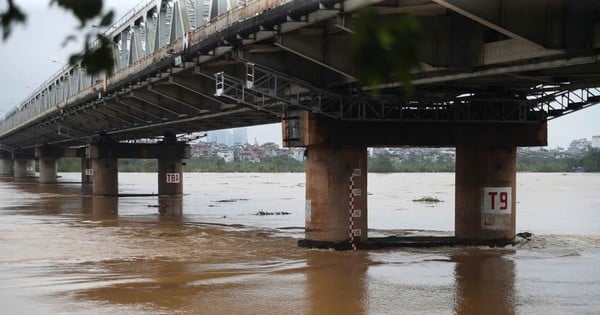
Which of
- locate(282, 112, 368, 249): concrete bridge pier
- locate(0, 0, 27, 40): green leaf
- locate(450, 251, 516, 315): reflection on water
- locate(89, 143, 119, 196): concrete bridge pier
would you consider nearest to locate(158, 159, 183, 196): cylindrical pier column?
locate(89, 143, 119, 196): concrete bridge pier

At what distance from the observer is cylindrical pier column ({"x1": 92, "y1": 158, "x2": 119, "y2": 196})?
221ft

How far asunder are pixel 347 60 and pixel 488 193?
8085mm

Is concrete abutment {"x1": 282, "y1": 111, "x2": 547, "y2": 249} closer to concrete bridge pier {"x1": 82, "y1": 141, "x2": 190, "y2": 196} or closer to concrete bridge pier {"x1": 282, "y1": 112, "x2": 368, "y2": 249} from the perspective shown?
concrete bridge pier {"x1": 282, "y1": 112, "x2": 368, "y2": 249}

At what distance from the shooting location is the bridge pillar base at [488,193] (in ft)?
90.6

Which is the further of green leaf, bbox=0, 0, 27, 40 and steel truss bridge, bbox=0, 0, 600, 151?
steel truss bridge, bbox=0, 0, 600, 151

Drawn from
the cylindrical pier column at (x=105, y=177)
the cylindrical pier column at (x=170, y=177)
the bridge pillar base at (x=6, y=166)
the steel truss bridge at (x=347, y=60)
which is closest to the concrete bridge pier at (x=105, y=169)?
the cylindrical pier column at (x=105, y=177)

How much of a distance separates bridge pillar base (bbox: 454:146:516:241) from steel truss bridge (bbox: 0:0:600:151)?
1447mm

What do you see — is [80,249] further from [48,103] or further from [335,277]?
[48,103]

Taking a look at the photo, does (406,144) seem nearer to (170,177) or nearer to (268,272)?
(268,272)

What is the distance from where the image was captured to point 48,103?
255ft

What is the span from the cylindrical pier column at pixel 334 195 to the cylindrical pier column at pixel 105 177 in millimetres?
43794

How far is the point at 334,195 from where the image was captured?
1030 inches

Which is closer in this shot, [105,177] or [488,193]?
[488,193]

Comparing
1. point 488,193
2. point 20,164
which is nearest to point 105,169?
point 488,193
